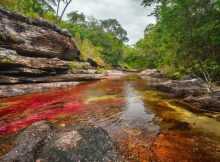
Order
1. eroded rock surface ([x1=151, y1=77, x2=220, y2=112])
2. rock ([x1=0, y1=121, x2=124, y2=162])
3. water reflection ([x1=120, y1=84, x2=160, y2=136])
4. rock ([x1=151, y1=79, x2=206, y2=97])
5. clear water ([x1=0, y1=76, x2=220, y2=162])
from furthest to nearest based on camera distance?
rock ([x1=151, y1=79, x2=206, y2=97]) < eroded rock surface ([x1=151, y1=77, x2=220, y2=112]) < water reflection ([x1=120, y1=84, x2=160, y2=136]) < clear water ([x1=0, y1=76, x2=220, y2=162]) < rock ([x1=0, y1=121, x2=124, y2=162])

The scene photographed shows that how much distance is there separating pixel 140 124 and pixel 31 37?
15.4 m

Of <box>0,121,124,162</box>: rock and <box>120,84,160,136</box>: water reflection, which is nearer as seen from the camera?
<box>0,121,124,162</box>: rock

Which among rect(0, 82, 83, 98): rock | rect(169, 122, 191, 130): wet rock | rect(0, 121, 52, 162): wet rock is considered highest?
rect(169, 122, 191, 130): wet rock

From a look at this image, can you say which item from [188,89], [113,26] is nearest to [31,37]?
[188,89]

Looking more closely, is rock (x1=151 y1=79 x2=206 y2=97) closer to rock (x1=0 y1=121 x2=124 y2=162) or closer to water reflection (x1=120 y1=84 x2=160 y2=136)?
water reflection (x1=120 y1=84 x2=160 y2=136)

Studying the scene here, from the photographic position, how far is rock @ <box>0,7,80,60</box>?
15.5 meters

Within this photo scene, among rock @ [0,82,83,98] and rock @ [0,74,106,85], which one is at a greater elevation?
rock @ [0,74,106,85]

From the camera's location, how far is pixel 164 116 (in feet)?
25.7

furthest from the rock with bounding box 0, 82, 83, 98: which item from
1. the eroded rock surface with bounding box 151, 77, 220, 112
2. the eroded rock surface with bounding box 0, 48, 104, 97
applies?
the eroded rock surface with bounding box 151, 77, 220, 112

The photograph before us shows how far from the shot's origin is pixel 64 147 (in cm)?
429

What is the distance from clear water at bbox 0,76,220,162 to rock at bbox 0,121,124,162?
1.48 ft

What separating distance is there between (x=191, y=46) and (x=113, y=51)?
5061 centimetres

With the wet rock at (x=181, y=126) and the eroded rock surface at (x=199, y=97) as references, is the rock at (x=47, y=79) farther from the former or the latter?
the wet rock at (x=181, y=126)

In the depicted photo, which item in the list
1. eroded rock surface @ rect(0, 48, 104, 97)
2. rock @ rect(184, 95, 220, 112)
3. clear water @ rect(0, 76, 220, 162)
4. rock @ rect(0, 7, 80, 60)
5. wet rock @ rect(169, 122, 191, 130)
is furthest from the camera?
rock @ rect(0, 7, 80, 60)
